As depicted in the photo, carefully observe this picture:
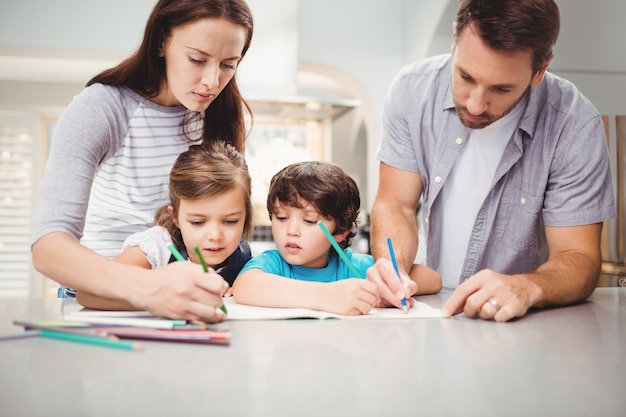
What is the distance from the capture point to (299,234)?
1269 millimetres

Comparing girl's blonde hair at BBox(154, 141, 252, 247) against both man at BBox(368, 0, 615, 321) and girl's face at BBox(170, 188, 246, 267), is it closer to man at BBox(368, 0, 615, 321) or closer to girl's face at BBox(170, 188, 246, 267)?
girl's face at BBox(170, 188, 246, 267)

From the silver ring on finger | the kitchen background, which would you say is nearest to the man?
the silver ring on finger

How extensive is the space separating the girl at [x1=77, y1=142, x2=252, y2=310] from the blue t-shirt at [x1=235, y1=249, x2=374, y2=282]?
0.28ft

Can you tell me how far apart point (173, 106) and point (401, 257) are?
2.05 feet

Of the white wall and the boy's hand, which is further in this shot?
the white wall

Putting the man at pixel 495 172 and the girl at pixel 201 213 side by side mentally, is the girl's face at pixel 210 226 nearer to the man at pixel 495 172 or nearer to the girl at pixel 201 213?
the girl at pixel 201 213

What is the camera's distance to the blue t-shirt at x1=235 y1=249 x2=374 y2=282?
1233 mm

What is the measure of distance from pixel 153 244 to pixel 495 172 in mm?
Result: 867

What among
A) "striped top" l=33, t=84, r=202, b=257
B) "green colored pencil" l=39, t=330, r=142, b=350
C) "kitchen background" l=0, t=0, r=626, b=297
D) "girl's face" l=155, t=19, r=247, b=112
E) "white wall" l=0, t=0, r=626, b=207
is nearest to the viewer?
"green colored pencil" l=39, t=330, r=142, b=350

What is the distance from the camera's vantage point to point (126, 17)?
3.85m

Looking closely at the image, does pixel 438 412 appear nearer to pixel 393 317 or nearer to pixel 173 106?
pixel 393 317

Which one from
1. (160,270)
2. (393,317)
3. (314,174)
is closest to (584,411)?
(393,317)

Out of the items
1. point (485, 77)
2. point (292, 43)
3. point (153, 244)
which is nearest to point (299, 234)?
point (153, 244)

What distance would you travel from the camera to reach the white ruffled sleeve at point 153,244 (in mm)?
1179
